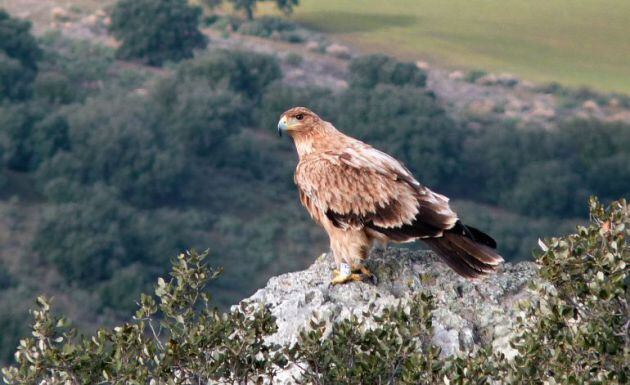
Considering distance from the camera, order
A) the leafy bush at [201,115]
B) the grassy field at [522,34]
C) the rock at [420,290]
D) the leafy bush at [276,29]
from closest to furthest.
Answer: the rock at [420,290] → the grassy field at [522,34] → the leafy bush at [201,115] → the leafy bush at [276,29]

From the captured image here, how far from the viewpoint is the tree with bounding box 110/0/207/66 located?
7362 cm

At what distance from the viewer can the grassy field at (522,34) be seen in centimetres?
6162

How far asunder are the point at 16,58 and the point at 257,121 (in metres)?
13.7

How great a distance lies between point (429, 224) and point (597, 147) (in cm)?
5837

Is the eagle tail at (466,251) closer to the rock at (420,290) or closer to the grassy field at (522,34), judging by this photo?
the rock at (420,290)

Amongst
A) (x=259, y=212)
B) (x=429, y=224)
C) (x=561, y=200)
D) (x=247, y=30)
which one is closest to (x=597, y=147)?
(x=561, y=200)

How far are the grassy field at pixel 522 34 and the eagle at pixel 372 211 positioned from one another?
175 ft

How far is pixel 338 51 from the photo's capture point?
77.5 meters

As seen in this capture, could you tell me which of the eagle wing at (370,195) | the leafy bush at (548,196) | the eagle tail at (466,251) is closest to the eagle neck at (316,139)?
the eagle wing at (370,195)

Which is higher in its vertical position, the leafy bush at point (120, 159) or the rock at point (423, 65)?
the rock at point (423, 65)

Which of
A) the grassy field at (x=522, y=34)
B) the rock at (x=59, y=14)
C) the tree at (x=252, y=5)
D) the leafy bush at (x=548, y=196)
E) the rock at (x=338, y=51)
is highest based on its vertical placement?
the grassy field at (x=522, y=34)

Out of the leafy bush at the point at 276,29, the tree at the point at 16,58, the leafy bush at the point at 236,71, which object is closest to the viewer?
the tree at the point at 16,58

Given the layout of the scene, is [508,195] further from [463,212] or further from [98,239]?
[98,239]

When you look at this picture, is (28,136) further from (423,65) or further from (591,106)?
(591,106)
